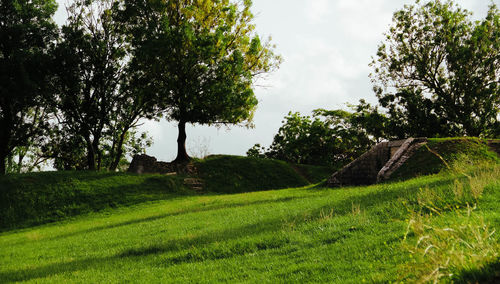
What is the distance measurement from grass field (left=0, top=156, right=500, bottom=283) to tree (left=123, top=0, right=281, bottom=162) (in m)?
20.4

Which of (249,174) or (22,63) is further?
(249,174)

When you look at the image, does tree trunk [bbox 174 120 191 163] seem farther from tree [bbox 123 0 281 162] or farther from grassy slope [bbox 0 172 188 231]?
grassy slope [bbox 0 172 188 231]

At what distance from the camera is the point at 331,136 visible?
39.6 m

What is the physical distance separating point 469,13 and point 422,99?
8755 mm

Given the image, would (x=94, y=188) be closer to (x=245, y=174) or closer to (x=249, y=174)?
(x=245, y=174)

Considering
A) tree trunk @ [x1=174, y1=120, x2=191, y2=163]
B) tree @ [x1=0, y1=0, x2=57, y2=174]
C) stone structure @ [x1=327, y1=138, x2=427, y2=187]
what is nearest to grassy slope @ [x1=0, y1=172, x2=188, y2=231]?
tree trunk @ [x1=174, y1=120, x2=191, y2=163]

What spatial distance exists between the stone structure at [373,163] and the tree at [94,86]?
63.5 ft

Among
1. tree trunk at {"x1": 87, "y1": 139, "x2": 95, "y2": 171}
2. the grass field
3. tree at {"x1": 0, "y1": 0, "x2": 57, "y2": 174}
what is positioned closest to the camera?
the grass field

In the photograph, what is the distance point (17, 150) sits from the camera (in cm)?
4034

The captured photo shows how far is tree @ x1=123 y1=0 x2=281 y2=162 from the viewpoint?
103 ft

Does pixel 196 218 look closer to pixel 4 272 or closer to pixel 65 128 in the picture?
pixel 4 272

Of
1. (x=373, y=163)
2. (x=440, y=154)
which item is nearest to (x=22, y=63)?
(x=373, y=163)

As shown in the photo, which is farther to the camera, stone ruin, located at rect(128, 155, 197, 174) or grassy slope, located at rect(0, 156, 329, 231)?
stone ruin, located at rect(128, 155, 197, 174)

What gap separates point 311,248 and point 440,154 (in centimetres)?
1606
